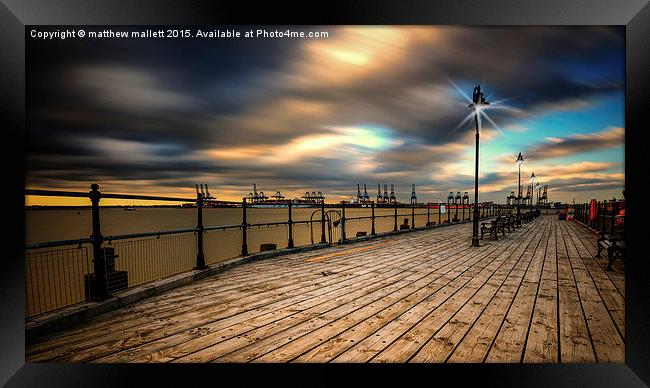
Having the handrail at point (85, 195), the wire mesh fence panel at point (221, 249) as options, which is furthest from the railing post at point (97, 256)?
the wire mesh fence panel at point (221, 249)

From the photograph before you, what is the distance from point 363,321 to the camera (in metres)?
3.08

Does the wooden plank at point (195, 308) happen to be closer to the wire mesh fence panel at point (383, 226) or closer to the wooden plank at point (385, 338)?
the wooden plank at point (385, 338)

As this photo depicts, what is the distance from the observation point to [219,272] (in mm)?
5137

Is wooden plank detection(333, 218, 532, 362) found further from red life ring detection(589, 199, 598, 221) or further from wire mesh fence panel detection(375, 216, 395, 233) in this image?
red life ring detection(589, 199, 598, 221)

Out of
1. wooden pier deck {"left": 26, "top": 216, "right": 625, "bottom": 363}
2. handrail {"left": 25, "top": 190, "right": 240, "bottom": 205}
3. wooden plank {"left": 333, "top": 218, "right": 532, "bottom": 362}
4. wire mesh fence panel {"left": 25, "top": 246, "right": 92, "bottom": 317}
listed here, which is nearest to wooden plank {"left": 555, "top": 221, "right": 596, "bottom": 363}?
wooden pier deck {"left": 26, "top": 216, "right": 625, "bottom": 363}

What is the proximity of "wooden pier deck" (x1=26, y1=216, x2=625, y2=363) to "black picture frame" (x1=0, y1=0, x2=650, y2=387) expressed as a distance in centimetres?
10

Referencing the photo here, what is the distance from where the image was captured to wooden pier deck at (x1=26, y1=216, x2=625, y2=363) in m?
2.49

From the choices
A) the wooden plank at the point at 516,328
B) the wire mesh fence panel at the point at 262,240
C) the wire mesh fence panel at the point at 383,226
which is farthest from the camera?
the wire mesh fence panel at the point at 383,226
